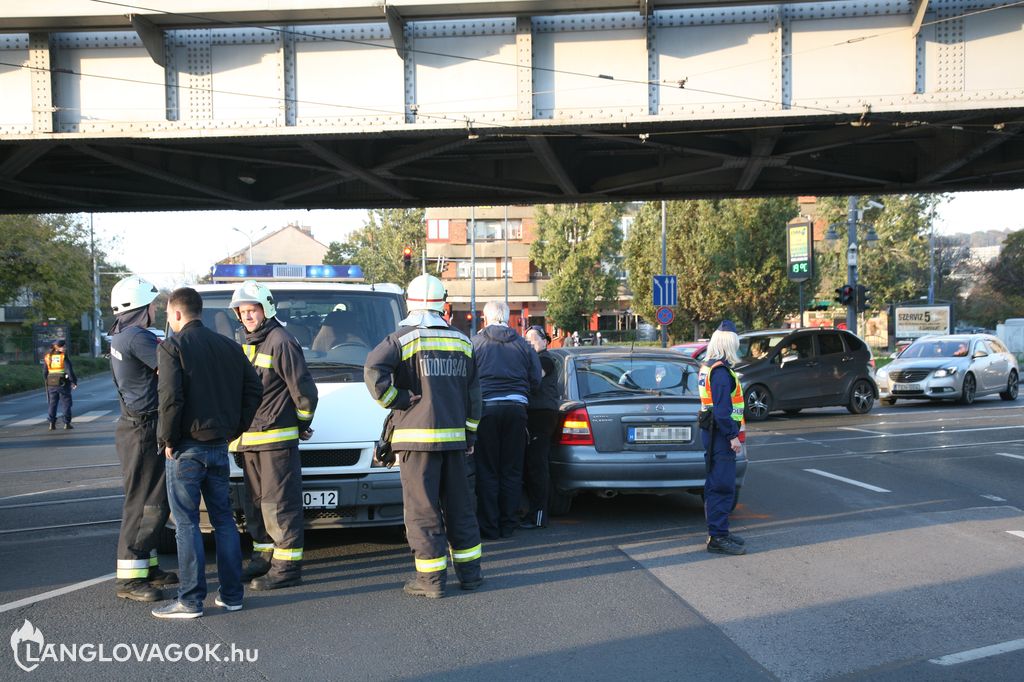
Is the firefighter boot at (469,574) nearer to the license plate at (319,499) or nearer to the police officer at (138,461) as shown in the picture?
the license plate at (319,499)

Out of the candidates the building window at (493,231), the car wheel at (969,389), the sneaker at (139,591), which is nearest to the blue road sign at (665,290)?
the car wheel at (969,389)

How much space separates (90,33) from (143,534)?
26.5ft

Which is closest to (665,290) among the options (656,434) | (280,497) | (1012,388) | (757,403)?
(1012,388)

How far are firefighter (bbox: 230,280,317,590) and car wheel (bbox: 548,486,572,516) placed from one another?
2.88 metres

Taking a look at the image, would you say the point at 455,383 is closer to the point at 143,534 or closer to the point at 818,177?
the point at 143,534

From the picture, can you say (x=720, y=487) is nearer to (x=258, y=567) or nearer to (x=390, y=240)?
(x=258, y=567)

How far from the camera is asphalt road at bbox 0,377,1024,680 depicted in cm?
473

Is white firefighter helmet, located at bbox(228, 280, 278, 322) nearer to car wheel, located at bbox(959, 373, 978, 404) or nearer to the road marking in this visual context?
the road marking

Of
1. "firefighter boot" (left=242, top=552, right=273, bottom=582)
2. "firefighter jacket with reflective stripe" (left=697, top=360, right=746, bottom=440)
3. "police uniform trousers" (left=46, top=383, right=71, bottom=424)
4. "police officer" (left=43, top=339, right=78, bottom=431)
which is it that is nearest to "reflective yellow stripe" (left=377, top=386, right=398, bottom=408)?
"firefighter boot" (left=242, top=552, right=273, bottom=582)

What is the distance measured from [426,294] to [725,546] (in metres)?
2.98

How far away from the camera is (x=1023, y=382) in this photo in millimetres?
28062

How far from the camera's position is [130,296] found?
6098 millimetres

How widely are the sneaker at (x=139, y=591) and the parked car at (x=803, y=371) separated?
13.4 m

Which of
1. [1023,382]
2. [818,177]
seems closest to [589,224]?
[1023,382]
